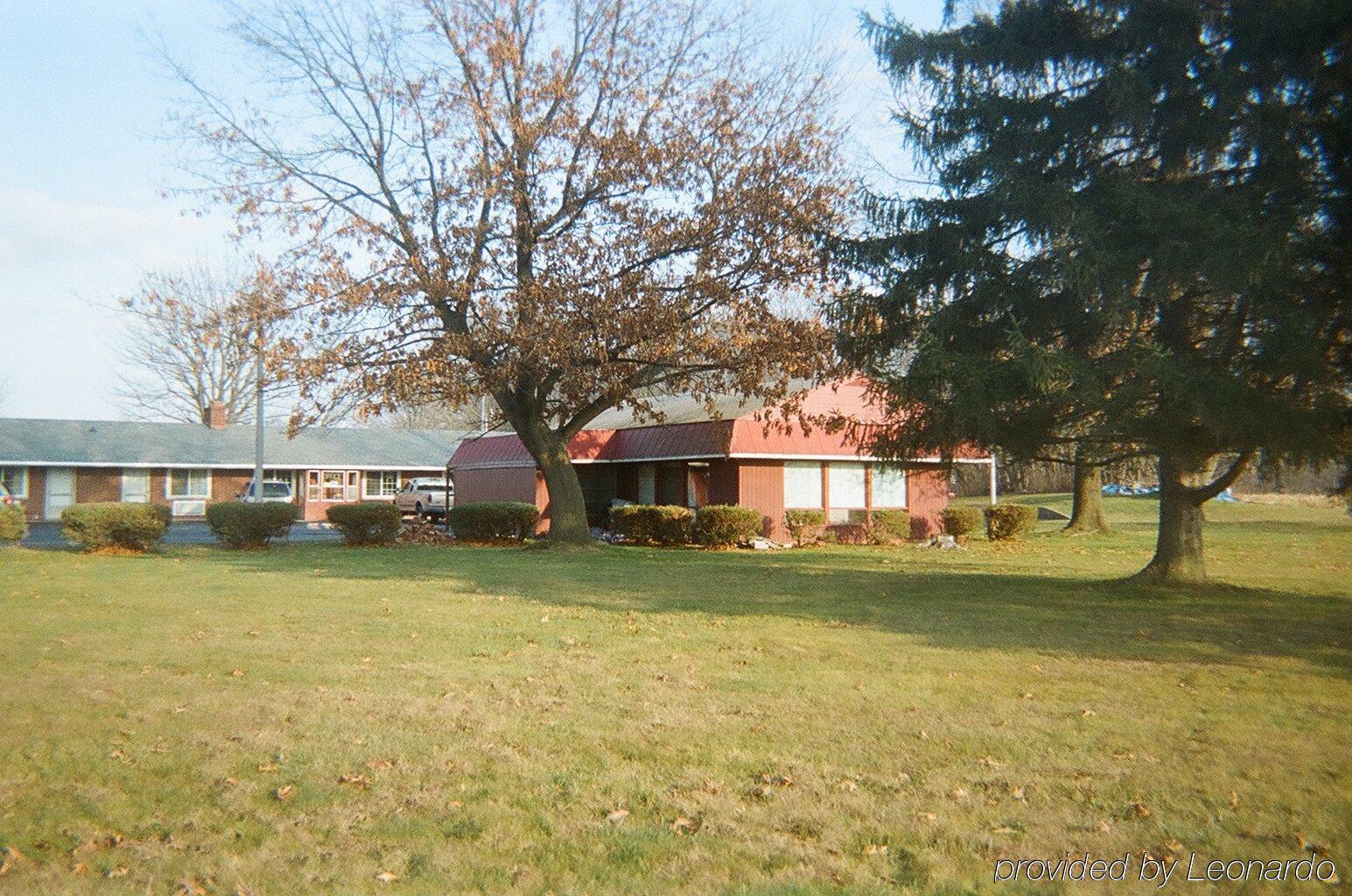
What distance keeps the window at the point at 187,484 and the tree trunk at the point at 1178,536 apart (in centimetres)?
4287

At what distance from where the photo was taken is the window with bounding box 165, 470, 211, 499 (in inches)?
1864

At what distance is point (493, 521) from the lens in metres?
29.7

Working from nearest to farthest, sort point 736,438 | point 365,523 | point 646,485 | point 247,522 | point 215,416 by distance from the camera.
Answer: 1. point 247,522
2. point 365,523
3. point 736,438
4. point 646,485
5. point 215,416

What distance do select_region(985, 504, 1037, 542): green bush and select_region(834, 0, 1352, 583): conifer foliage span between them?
13.9m

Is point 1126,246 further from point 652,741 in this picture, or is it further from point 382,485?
point 382,485

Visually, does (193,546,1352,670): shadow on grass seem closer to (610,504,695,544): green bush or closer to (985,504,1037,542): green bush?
(610,504,695,544): green bush

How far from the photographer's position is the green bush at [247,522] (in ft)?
84.0

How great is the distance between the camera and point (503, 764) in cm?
646

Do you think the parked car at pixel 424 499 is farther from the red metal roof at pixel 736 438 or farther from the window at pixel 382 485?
the red metal roof at pixel 736 438

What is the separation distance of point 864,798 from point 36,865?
413 cm

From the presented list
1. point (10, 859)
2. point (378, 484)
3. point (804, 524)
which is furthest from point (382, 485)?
point (10, 859)

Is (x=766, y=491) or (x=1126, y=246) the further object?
(x=766, y=491)

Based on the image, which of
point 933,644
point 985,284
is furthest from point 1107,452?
point 933,644

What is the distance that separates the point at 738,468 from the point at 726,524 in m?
2.68
